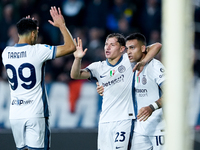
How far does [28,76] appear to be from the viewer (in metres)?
4.47

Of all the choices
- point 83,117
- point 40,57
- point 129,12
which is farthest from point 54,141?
point 129,12

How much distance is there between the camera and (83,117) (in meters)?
9.11

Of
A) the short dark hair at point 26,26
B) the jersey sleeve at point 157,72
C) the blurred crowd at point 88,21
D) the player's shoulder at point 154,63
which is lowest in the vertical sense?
the jersey sleeve at point 157,72

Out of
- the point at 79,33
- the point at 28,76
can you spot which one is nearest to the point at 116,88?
the point at 28,76

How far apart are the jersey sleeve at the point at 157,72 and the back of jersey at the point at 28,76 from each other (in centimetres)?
125

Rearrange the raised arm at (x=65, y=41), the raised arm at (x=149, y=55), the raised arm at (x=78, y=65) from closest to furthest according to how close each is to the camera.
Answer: the raised arm at (x=65, y=41) → the raised arm at (x=149, y=55) → the raised arm at (x=78, y=65)

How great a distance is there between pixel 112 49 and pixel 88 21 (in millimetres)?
5209

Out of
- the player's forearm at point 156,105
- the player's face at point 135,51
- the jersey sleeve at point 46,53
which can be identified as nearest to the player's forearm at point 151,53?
the player's face at point 135,51

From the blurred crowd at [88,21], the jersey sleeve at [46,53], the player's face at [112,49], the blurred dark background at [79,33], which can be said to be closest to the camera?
the jersey sleeve at [46,53]

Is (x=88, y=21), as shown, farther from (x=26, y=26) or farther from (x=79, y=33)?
(x=26, y=26)

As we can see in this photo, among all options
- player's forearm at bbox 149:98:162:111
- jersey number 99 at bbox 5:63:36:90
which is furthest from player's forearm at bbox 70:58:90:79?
player's forearm at bbox 149:98:162:111

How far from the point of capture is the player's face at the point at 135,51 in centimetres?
502

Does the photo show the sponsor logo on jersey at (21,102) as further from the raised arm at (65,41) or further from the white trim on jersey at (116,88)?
the white trim on jersey at (116,88)

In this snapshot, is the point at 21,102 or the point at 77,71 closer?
the point at 21,102
